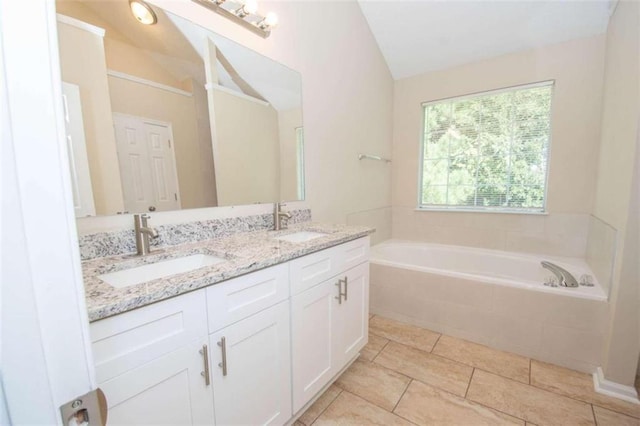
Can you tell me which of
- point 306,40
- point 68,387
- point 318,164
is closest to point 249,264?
point 68,387

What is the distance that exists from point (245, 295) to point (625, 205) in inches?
82.2

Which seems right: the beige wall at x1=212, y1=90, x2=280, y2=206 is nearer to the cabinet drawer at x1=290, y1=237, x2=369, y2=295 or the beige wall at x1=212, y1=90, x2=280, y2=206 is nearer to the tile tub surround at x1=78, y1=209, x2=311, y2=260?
the tile tub surround at x1=78, y1=209, x2=311, y2=260

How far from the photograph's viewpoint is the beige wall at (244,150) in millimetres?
1546

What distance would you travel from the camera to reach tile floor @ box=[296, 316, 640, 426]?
4.66ft

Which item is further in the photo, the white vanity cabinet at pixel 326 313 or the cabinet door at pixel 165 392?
the white vanity cabinet at pixel 326 313

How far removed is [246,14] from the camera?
5.04 ft

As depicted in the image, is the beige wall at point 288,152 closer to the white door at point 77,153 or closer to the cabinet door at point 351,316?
the cabinet door at point 351,316

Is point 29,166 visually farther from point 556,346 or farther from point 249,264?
point 556,346

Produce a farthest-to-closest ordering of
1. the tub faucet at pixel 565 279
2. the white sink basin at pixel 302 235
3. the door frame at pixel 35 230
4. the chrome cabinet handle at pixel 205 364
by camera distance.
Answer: the tub faucet at pixel 565 279
the white sink basin at pixel 302 235
the chrome cabinet handle at pixel 205 364
the door frame at pixel 35 230

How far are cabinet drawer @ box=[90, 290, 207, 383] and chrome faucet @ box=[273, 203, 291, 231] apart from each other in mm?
910

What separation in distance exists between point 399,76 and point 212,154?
8.30 feet

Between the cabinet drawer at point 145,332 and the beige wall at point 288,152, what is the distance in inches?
44.1

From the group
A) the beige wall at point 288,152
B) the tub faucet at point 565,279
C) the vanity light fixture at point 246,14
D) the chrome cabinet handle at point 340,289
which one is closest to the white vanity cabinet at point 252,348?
the chrome cabinet handle at point 340,289

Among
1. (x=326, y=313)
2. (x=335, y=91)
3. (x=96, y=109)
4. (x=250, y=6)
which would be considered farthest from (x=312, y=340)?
(x=335, y=91)
